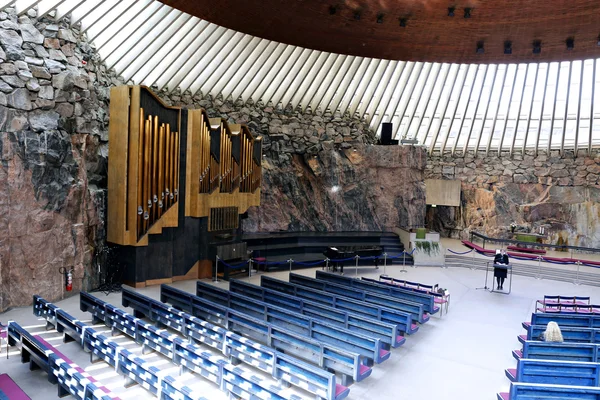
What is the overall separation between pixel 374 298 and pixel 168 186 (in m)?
5.35

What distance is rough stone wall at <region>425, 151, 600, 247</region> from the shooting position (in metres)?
18.0

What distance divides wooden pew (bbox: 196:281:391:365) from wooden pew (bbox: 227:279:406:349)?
240 mm

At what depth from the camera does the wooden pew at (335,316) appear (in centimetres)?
620

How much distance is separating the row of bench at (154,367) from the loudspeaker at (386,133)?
13.5m

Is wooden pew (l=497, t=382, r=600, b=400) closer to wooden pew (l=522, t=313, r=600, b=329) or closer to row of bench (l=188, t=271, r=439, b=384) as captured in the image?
row of bench (l=188, t=271, r=439, b=384)

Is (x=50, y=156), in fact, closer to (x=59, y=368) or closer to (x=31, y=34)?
(x=31, y=34)

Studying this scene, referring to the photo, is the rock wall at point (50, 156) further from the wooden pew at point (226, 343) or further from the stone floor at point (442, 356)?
the wooden pew at point (226, 343)

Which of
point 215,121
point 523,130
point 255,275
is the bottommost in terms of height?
point 255,275

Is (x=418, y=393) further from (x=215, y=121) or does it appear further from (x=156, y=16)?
(x=156, y=16)

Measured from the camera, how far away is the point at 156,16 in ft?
33.8

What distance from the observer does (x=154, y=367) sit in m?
4.53

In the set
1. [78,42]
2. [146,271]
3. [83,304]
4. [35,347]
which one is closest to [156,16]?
[78,42]

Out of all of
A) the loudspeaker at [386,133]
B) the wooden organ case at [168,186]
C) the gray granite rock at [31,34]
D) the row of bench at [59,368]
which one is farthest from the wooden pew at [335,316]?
the loudspeaker at [386,133]

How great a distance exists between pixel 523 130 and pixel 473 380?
50.6 ft
